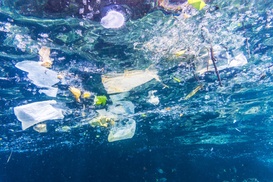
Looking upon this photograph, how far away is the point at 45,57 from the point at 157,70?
5.30 meters

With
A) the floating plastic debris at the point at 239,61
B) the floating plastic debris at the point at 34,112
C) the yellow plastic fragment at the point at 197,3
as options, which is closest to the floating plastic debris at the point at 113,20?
the yellow plastic fragment at the point at 197,3

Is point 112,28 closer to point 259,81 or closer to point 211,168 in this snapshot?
point 259,81

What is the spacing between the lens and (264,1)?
671 centimetres

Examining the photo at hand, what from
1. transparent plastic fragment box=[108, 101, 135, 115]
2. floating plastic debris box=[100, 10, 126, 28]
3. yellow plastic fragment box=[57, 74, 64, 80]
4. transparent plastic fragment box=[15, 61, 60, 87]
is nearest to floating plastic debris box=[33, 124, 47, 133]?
transparent plastic fragment box=[108, 101, 135, 115]

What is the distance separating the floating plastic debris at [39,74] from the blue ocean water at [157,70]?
25 centimetres

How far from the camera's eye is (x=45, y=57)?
8.24 meters

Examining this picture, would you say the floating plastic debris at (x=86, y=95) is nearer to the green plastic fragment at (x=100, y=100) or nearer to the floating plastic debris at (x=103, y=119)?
the green plastic fragment at (x=100, y=100)

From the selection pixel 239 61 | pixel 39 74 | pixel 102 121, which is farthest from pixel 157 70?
pixel 102 121

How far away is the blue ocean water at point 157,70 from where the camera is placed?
699 centimetres

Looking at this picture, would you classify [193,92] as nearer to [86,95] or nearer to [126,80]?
[126,80]

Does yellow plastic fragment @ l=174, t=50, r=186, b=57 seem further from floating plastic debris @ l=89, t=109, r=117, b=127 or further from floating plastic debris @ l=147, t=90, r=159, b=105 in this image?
floating plastic debris @ l=89, t=109, r=117, b=127

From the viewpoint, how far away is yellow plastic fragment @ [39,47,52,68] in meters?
7.76

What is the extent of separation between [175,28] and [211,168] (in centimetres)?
5377

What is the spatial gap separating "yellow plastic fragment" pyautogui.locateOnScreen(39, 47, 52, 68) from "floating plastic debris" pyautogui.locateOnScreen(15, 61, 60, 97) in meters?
0.22
